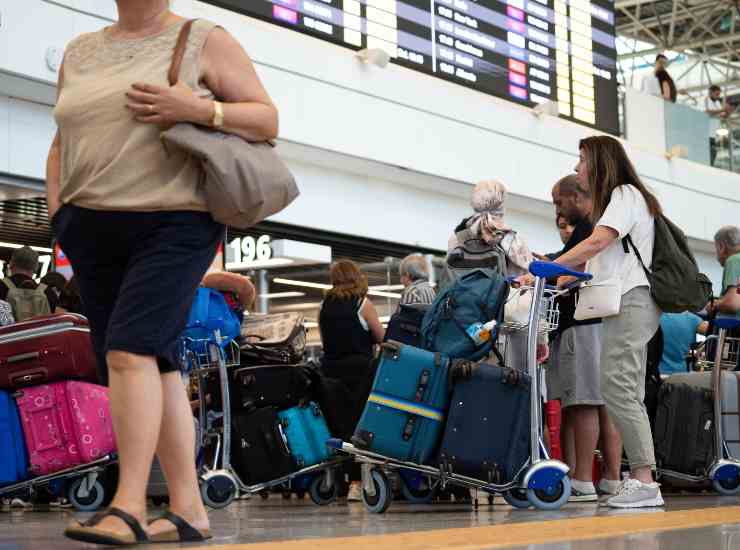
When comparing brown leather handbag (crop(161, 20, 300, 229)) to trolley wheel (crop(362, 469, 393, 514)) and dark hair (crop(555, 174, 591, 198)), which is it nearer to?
trolley wheel (crop(362, 469, 393, 514))

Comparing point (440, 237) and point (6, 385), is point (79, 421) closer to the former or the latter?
point (6, 385)

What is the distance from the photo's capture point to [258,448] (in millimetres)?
5965

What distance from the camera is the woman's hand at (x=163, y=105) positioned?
2.94m

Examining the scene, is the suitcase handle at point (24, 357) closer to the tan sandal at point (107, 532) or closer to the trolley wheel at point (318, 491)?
the trolley wheel at point (318, 491)

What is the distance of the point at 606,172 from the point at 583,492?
1652mm

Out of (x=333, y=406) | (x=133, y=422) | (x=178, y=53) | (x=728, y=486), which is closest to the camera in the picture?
(x=133, y=422)

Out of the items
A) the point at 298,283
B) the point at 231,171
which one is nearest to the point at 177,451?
the point at 231,171

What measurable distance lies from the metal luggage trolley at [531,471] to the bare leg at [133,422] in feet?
7.58

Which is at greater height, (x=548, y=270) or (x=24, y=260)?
(x=24, y=260)

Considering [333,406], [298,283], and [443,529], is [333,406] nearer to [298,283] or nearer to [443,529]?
[443,529]

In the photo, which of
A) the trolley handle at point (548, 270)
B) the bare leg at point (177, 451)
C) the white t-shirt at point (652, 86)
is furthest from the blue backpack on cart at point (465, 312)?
the white t-shirt at point (652, 86)

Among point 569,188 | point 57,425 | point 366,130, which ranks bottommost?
point 57,425

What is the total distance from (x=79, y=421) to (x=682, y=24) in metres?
24.8

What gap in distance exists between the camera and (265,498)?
7.38 metres
